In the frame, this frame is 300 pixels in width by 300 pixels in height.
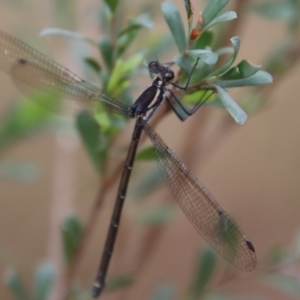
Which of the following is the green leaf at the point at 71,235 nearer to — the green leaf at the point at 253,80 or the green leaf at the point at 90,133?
the green leaf at the point at 90,133

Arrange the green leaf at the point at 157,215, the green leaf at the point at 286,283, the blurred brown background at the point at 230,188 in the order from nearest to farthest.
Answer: the green leaf at the point at 286,283, the green leaf at the point at 157,215, the blurred brown background at the point at 230,188

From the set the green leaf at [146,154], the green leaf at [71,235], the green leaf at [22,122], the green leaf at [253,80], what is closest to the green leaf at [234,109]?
the green leaf at [253,80]

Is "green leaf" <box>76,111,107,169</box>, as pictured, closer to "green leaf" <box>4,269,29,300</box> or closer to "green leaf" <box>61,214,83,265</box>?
"green leaf" <box>61,214,83,265</box>

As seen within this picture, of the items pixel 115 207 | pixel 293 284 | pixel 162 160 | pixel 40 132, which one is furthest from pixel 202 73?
pixel 40 132

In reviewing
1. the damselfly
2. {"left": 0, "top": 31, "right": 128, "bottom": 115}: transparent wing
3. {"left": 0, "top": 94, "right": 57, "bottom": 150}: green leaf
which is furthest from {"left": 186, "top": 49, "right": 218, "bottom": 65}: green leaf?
{"left": 0, "top": 94, "right": 57, "bottom": 150}: green leaf

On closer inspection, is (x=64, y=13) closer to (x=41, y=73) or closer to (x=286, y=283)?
(x=41, y=73)

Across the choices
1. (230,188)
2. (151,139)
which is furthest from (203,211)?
(230,188)
